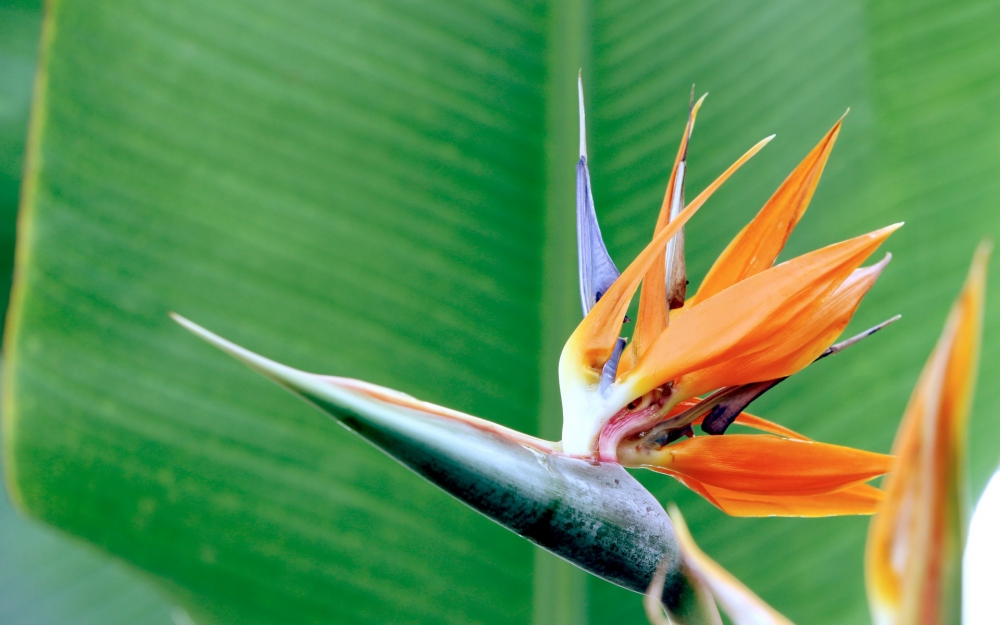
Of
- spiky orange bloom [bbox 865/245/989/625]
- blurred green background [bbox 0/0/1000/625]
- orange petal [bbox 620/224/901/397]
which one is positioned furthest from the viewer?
blurred green background [bbox 0/0/1000/625]

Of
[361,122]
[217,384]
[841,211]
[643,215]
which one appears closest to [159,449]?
[217,384]

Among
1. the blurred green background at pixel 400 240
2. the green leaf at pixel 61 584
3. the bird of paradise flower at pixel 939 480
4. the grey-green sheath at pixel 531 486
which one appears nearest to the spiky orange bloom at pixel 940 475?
the bird of paradise flower at pixel 939 480

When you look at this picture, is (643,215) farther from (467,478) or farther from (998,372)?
(467,478)

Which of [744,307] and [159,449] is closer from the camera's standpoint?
[744,307]

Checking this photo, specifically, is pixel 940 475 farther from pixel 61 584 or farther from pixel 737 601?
pixel 61 584

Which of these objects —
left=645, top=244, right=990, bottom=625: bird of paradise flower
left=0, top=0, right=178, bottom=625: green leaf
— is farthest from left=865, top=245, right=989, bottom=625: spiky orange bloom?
left=0, top=0, right=178, bottom=625: green leaf

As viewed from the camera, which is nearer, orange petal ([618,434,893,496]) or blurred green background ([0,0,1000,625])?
orange petal ([618,434,893,496])

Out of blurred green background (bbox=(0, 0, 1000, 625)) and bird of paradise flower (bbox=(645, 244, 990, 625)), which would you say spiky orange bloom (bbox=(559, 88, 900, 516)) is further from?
blurred green background (bbox=(0, 0, 1000, 625))

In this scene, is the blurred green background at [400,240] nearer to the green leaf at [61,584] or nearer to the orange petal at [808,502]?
the green leaf at [61,584]
